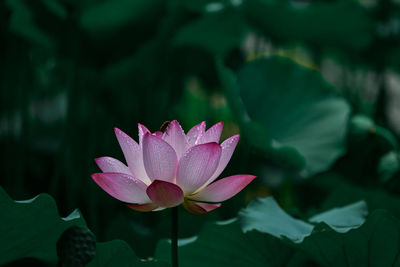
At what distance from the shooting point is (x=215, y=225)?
2.34 feet

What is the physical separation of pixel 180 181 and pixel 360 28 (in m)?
1.23

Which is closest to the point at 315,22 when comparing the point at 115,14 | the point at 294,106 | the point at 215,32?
the point at 215,32

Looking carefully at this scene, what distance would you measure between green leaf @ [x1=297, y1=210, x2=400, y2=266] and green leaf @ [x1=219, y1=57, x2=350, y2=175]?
370 millimetres

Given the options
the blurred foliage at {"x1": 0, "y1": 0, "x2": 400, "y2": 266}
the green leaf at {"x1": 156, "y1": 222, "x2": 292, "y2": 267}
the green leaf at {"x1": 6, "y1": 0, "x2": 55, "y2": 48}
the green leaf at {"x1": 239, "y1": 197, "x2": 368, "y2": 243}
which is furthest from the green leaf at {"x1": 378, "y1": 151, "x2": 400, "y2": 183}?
the green leaf at {"x1": 6, "y1": 0, "x2": 55, "y2": 48}

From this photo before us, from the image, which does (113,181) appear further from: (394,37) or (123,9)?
(394,37)

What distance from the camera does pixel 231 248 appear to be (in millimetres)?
731

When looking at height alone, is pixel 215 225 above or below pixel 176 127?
below

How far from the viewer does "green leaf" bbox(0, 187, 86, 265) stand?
56cm

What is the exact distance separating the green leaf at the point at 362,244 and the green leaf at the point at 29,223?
26cm

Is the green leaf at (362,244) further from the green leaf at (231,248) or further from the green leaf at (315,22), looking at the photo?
the green leaf at (315,22)

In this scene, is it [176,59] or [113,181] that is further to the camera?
[176,59]

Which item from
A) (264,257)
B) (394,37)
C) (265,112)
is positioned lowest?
(264,257)

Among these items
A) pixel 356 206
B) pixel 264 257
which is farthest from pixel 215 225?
pixel 356 206

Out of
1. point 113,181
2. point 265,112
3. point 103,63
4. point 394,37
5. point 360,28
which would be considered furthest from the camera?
point 394,37
